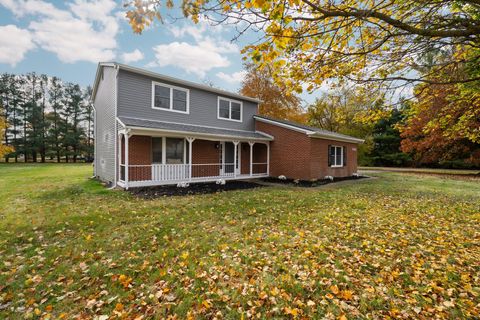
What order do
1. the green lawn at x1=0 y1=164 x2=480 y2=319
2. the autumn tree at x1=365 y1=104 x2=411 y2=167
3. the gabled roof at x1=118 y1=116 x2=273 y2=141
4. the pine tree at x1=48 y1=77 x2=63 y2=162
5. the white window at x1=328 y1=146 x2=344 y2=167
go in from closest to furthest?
the green lawn at x1=0 y1=164 x2=480 y2=319 → the gabled roof at x1=118 y1=116 x2=273 y2=141 → the white window at x1=328 y1=146 x2=344 y2=167 → the autumn tree at x1=365 y1=104 x2=411 y2=167 → the pine tree at x1=48 y1=77 x2=63 y2=162

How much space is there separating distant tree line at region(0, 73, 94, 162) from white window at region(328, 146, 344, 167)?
40.6 m

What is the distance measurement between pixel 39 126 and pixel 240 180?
4087 cm

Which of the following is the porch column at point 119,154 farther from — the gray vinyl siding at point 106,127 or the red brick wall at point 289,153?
the red brick wall at point 289,153

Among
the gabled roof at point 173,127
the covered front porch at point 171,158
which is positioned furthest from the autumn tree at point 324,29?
the covered front porch at point 171,158

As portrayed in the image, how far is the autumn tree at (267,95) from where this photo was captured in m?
26.3

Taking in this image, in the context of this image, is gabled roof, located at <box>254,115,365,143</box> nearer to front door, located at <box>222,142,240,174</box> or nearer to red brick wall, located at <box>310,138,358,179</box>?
red brick wall, located at <box>310,138,358,179</box>

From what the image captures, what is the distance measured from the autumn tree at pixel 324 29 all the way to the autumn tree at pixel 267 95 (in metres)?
21.8

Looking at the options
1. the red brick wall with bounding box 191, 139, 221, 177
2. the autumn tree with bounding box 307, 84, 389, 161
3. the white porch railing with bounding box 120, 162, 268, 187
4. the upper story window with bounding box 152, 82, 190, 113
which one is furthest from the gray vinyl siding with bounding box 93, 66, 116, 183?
the autumn tree with bounding box 307, 84, 389, 161

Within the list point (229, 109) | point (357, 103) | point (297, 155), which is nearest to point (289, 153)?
point (297, 155)

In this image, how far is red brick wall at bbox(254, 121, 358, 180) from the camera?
13.3 m

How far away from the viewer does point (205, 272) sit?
11.2 feet

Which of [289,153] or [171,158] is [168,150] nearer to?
[171,158]

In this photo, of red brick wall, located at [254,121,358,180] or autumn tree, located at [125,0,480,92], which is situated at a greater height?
autumn tree, located at [125,0,480,92]

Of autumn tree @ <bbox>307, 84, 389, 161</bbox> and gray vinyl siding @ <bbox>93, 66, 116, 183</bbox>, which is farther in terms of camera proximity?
gray vinyl siding @ <bbox>93, 66, 116, 183</bbox>
